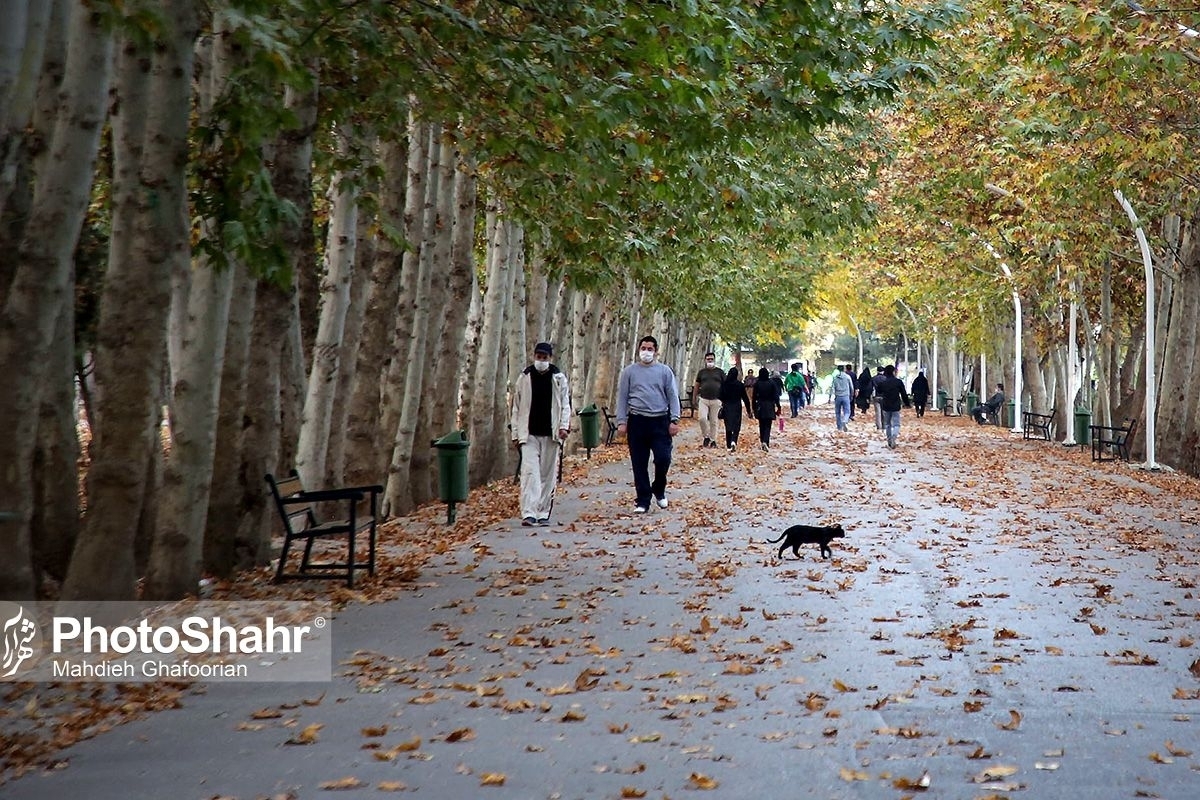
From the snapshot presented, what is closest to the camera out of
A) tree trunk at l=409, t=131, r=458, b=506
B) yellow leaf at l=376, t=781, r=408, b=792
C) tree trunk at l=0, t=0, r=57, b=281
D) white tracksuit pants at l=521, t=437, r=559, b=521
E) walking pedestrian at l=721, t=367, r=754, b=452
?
yellow leaf at l=376, t=781, r=408, b=792

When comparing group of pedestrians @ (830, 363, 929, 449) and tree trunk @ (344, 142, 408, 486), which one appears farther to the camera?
group of pedestrians @ (830, 363, 929, 449)

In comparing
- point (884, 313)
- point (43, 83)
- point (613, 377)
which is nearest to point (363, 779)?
point (43, 83)

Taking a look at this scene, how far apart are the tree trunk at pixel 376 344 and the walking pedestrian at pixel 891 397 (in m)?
19.0

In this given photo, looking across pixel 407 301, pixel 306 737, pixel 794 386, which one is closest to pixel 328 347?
pixel 407 301

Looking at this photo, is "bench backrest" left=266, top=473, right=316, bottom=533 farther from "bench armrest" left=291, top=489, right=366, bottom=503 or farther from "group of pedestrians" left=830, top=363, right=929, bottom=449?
"group of pedestrians" left=830, top=363, right=929, bottom=449

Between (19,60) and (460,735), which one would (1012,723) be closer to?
(460,735)

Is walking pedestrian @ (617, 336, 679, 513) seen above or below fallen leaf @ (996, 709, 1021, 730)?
above

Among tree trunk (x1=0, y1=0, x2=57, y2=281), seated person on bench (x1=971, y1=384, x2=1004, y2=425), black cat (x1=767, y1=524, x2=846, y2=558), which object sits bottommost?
black cat (x1=767, y1=524, x2=846, y2=558)

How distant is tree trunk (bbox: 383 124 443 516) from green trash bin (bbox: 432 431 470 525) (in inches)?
81.4

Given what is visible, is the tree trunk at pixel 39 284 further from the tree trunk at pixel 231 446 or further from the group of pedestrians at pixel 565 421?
the group of pedestrians at pixel 565 421

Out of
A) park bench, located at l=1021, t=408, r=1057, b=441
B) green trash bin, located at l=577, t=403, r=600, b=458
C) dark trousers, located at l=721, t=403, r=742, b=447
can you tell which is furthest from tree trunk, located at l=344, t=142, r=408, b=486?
park bench, located at l=1021, t=408, r=1057, b=441

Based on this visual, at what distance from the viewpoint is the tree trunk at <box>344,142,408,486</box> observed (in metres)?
19.2

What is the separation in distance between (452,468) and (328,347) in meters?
2.17

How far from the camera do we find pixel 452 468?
1872 cm
